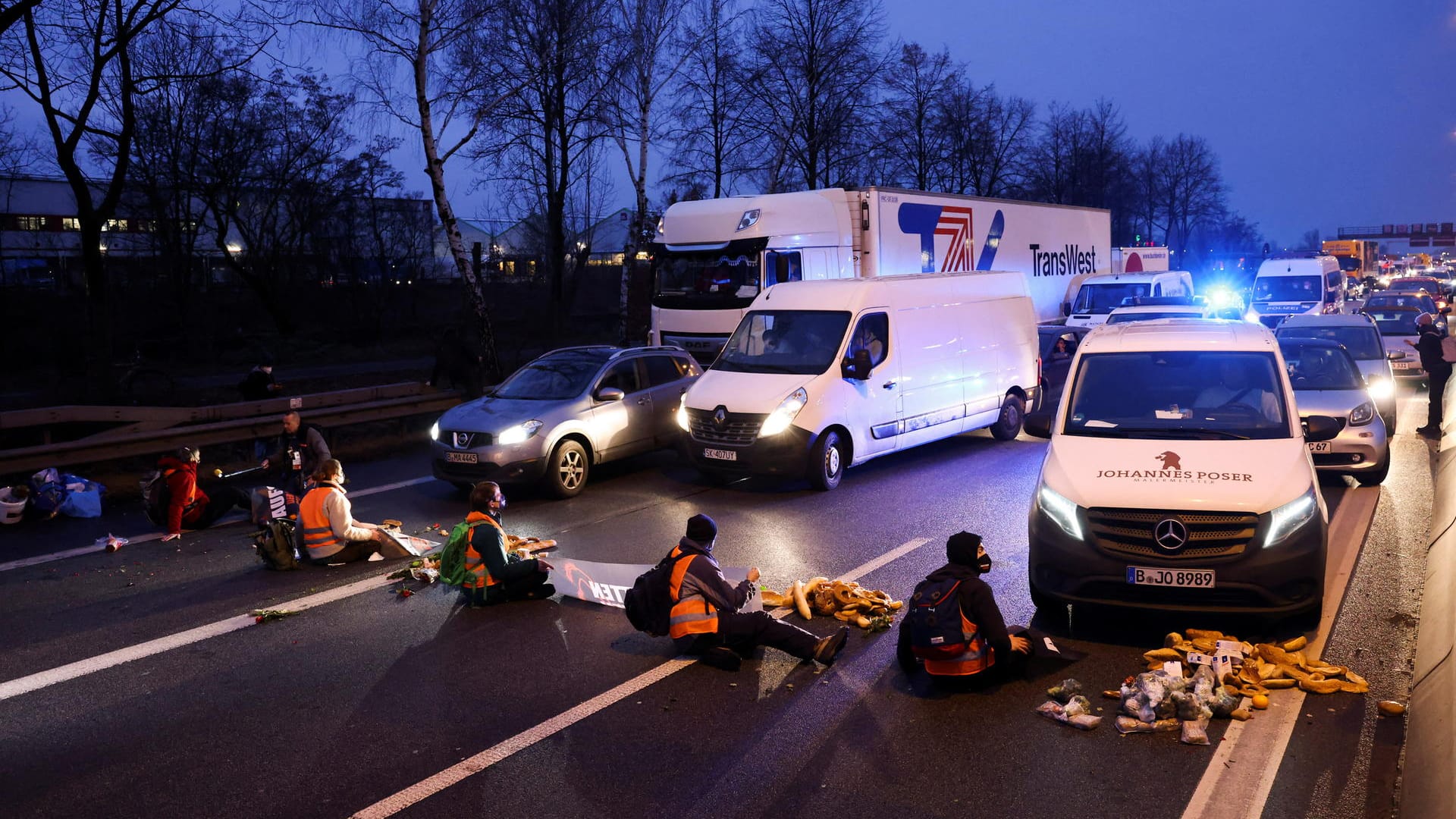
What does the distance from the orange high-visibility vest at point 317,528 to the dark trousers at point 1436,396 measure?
14.2 metres

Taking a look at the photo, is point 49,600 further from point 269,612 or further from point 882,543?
point 882,543

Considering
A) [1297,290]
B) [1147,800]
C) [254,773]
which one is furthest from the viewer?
[1297,290]

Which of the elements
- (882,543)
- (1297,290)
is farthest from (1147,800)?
(1297,290)

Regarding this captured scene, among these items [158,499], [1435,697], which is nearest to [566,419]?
[158,499]

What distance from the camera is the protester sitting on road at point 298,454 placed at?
1151cm

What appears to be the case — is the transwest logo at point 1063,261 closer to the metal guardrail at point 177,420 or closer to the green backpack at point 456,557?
the metal guardrail at point 177,420

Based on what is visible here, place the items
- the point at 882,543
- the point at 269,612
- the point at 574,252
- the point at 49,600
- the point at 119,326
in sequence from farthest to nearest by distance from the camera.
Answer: the point at 574,252, the point at 119,326, the point at 882,543, the point at 49,600, the point at 269,612

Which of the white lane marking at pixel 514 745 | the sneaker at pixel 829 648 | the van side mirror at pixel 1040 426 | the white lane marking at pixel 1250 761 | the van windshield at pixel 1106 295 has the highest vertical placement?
the van windshield at pixel 1106 295

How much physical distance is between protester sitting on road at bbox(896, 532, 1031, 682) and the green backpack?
3427 mm

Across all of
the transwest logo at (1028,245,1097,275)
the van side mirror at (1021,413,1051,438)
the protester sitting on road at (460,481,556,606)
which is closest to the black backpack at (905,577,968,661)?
the van side mirror at (1021,413,1051,438)

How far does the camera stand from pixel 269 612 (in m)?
7.91

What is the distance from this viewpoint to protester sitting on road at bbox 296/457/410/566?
30.2ft

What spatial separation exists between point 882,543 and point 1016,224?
621 inches

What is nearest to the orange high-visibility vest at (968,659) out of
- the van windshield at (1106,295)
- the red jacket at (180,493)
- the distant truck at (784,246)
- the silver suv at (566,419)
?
the silver suv at (566,419)
